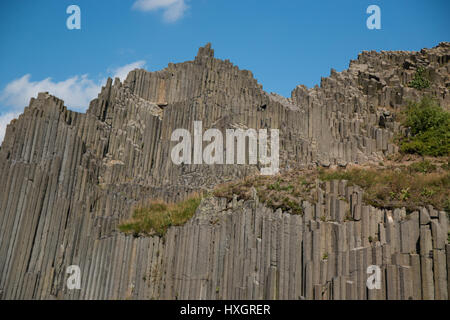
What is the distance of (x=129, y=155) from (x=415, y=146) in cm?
1356

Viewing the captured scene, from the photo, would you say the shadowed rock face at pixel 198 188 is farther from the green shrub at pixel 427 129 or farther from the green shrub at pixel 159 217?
the green shrub at pixel 427 129

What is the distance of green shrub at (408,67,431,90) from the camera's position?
94.1 ft

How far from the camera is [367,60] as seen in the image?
30.2 m

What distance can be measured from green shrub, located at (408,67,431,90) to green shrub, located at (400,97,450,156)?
11.7 ft

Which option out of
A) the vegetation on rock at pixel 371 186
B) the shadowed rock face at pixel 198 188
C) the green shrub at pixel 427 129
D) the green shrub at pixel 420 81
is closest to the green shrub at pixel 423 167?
the vegetation on rock at pixel 371 186

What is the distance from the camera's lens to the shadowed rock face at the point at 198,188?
13.0 m

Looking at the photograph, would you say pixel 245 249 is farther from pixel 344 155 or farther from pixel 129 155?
pixel 129 155

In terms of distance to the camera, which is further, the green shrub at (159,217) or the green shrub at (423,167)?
the green shrub at (159,217)

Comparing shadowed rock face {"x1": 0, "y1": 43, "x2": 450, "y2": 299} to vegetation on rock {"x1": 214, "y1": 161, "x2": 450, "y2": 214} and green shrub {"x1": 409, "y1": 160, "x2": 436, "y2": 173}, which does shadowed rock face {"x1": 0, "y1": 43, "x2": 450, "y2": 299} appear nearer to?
vegetation on rock {"x1": 214, "y1": 161, "x2": 450, "y2": 214}

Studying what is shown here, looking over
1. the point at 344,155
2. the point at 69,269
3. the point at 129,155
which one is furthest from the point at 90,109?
the point at 344,155

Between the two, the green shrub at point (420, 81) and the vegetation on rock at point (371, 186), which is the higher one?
the green shrub at point (420, 81)

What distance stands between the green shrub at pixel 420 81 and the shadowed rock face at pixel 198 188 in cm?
42

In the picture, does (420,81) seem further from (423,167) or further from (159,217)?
(159,217)
